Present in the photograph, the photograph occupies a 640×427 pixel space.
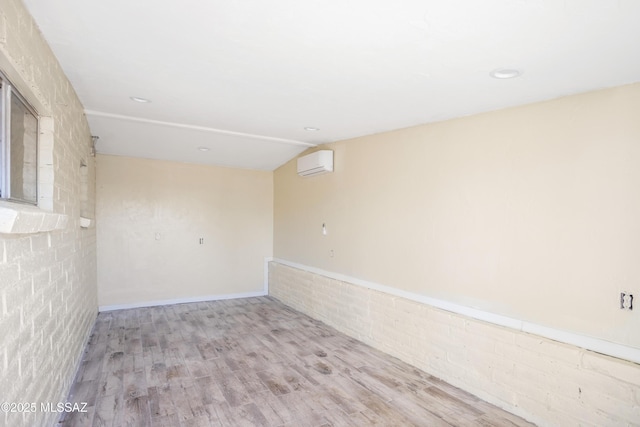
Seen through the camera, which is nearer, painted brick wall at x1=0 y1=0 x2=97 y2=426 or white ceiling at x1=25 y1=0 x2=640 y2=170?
painted brick wall at x1=0 y1=0 x2=97 y2=426

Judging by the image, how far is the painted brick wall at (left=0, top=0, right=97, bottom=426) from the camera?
1.49 metres

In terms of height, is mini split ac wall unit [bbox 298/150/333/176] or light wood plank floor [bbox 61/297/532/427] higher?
mini split ac wall unit [bbox 298/150/333/176]

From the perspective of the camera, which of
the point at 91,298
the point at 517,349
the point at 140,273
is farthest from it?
the point at 140,273

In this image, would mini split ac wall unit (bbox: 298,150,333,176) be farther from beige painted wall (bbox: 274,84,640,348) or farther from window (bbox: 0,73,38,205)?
window (bbox: 0,73,38,205)

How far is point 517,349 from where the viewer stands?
8.64ft

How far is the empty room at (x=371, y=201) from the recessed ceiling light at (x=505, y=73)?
1 centimetres

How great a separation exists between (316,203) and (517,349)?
324 cm

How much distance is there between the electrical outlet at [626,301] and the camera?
2152 mm

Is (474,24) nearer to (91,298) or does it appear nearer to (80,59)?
Answer: (80,59)

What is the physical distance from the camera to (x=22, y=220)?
1.37m

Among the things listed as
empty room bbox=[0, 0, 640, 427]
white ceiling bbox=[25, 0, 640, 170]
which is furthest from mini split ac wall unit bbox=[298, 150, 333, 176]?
white ceiling bbox=[25, 0, 640, 170]

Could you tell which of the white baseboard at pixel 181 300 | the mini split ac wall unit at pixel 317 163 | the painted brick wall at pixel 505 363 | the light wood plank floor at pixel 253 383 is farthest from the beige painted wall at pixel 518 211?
the white baseboard at pixel 181 300

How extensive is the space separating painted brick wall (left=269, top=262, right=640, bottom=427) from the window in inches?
126

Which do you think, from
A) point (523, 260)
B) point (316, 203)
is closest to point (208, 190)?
point (316, 203)
